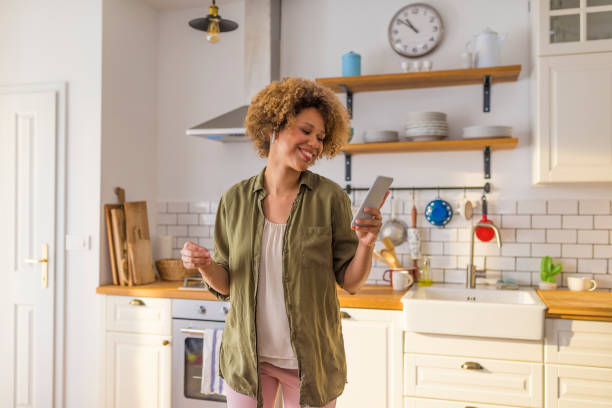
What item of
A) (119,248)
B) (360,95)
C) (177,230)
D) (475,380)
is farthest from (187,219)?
(475,380)

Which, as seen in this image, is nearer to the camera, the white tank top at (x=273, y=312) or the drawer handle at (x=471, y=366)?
the white tank top at (x=273, y=312)

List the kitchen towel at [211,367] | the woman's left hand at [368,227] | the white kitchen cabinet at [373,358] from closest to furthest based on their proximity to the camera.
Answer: the woman's left hand at [368,227], the white kitchen cabinet at [373,358], the kitchen towel at [211,367]

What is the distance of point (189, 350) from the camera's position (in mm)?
2828

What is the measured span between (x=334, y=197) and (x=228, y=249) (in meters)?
0.39

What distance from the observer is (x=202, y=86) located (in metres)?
3.54

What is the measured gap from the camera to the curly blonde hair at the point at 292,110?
4.96 ft

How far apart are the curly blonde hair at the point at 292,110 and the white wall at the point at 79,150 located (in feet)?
5.75

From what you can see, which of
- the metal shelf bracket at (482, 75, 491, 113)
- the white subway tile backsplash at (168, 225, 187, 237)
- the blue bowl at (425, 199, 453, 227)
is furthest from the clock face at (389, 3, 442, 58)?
the white subway tile backsplash at (168, 225, 187, 237)

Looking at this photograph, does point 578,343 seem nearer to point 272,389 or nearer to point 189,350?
point 272,389

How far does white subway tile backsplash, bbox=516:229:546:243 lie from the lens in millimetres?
2932

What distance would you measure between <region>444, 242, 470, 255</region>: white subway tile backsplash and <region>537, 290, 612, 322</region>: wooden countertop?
562mm

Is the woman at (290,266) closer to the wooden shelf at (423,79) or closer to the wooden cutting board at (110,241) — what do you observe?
the wooden shelf at (423,79)

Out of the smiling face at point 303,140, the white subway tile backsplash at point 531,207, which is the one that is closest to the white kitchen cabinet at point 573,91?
the white subway tile backsplash at point 531,207

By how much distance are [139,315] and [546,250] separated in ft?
7.46
